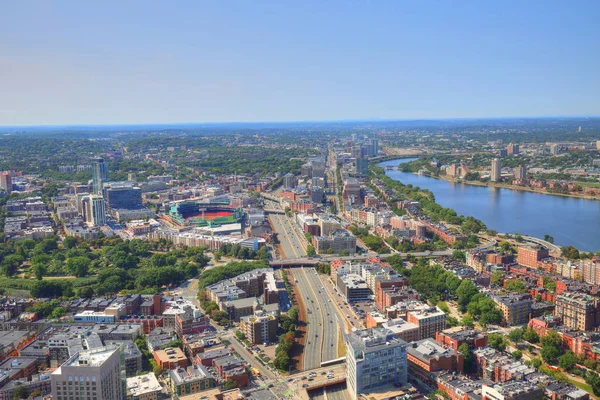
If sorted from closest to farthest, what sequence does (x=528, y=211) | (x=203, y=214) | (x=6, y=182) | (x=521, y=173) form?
1. (x=203, y=214)
2. (x=528, y=211)
3. (x=6, y=182)
4. (x=521, y=173)

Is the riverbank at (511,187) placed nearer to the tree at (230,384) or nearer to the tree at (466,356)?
the tree at (466,356)

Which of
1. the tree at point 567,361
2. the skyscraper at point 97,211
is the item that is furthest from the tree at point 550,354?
the skyscraper at point 97,211

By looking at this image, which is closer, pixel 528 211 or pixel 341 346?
pixel 341 346

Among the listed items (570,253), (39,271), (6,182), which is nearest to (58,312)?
(39,271)

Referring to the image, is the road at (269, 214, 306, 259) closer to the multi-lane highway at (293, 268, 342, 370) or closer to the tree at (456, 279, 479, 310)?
the multi-lane highway at (293, 268, 342, 370)

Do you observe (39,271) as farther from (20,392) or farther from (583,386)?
(583,386)
